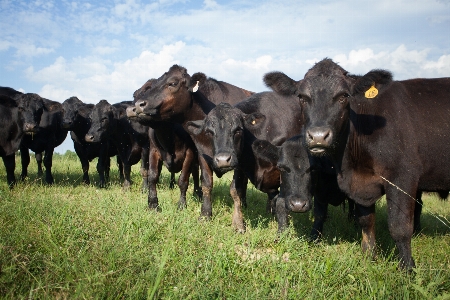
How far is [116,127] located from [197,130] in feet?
19.7

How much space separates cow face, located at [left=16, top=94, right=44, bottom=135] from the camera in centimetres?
989

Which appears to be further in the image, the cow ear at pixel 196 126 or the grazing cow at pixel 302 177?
the cow ear at pixel 196 126

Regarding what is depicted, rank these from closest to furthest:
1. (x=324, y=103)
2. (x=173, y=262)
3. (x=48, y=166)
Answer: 1. (x=173, y=262)
2. (x=324, y=103)
3. (x=48, y=166)

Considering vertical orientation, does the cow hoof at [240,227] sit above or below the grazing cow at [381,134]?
below

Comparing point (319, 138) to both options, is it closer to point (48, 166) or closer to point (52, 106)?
point (48, 166)

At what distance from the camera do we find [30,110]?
1027cm

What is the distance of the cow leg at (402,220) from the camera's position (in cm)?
457

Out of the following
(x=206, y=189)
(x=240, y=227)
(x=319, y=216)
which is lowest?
(x=240, y=227)

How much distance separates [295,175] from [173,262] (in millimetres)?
2293

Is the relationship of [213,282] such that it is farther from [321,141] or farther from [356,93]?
[356,93]

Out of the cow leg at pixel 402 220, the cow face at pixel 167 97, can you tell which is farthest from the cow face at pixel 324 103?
the cow face at pixel 167 97

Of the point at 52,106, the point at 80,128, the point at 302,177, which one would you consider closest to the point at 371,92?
the point at 302,177

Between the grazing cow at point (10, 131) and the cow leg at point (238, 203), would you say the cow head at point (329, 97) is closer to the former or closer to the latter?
the cow leg at point (238, 203)

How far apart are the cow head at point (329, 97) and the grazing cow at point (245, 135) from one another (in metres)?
1.53
